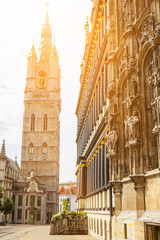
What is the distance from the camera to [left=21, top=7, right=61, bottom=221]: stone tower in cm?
9394

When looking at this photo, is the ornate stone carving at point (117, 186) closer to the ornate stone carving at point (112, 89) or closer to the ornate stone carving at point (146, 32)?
the ornate stone carving at point (112, 89)

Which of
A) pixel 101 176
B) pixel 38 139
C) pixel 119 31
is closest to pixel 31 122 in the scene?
pixel 38 139

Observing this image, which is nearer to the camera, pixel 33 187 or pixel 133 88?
pixel 133 88

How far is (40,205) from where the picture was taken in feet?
285

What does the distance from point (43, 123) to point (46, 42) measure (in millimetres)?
30929

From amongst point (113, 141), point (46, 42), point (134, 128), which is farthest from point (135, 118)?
point (46, 42)

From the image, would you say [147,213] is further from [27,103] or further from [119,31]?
[27,103]

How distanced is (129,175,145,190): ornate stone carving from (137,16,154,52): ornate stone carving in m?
5.97

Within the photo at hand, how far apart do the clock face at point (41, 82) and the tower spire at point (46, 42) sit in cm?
624

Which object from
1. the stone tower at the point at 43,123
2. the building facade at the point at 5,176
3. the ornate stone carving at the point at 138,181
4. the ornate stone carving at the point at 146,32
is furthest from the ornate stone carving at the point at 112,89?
the stone tower at the point at 43,123

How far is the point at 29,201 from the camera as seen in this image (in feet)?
284

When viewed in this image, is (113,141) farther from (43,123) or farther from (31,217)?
(43,123)

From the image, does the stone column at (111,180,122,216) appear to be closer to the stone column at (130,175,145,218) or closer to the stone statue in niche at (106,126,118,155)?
the stone statue in niche at (106,126,118,155)

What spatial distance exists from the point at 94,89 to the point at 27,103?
69.4 m
